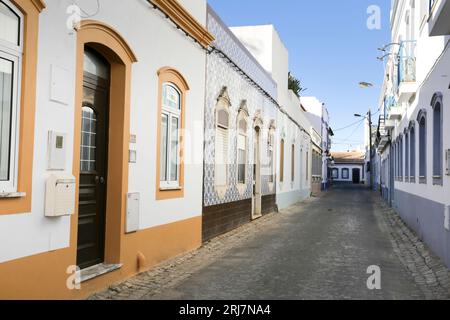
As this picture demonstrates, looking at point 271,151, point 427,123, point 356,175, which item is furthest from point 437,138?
point 356,175

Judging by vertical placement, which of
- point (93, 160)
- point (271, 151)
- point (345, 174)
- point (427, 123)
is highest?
point (427, 123)

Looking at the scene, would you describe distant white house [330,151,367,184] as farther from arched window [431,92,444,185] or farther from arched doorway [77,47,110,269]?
arched doorway [77,47,110,269]

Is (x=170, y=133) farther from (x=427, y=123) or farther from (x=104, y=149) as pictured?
(x=427, y=123)

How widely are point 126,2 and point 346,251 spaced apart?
20.1ft

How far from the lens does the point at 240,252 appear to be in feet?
29.8

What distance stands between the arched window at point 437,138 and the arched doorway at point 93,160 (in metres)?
5.85

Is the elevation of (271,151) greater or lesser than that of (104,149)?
greater

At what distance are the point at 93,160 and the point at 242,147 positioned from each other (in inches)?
289

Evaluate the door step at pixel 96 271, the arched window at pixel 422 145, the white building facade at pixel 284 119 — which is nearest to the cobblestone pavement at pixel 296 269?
the door step at pixel 96 271

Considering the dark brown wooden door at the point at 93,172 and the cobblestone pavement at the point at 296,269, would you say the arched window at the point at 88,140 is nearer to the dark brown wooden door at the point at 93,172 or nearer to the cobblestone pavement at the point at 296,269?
the dark brown wooden door at the point at 93,172

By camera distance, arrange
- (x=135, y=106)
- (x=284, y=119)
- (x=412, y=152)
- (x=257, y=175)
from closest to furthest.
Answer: (x=135, y=106) → (x=412, y=152) → (x=257, y=175) → (x=284, y=119)

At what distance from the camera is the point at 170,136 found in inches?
316

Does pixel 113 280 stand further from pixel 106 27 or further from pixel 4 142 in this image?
pixel 106 27
